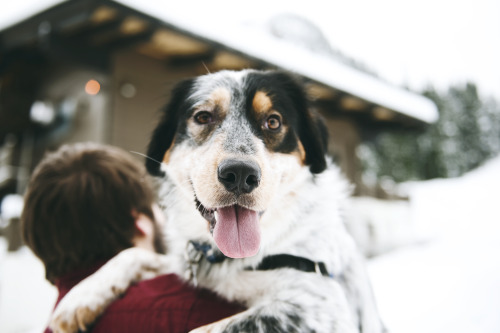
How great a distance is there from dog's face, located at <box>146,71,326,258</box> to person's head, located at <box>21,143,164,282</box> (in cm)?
30

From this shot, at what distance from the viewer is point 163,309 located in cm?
138

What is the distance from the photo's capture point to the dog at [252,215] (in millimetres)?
1473

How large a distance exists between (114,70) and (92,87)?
0.58m

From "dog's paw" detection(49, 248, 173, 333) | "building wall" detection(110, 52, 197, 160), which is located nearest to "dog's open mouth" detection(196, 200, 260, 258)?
"dog's paw" detection(49, 248, 173, 333)

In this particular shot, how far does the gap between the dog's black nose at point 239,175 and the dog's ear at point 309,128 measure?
25.4 inches

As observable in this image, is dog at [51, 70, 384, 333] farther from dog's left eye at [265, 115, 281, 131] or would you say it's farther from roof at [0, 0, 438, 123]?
roof at [0, 0, 438, 123]

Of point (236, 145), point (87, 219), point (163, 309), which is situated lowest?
point (163, 309)

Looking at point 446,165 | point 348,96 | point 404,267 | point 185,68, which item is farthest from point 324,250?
point 446,165

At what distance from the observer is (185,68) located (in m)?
6.28

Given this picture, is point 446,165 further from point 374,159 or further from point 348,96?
point 348,96

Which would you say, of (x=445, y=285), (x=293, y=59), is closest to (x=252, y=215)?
(x=445, y=285)

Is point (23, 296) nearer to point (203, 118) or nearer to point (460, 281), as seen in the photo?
point (203, 118)

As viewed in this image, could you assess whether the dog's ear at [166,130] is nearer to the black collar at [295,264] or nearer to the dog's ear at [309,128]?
the dog's ear at [309,128]

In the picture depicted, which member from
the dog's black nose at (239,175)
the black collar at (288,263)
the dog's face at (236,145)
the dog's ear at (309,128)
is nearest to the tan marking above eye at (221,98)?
the dog's face at (236,145)
